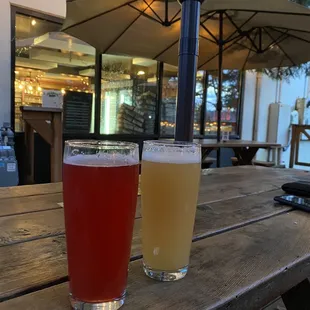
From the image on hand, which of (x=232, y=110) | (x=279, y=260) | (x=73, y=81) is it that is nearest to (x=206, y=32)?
(x=73, y=81)

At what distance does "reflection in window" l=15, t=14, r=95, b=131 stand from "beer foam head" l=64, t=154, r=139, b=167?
3.44 metres

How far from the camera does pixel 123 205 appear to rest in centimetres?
41

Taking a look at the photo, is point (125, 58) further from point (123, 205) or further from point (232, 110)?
point (123, 205)

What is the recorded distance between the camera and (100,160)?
42 cm

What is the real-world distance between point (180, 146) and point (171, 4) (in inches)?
112

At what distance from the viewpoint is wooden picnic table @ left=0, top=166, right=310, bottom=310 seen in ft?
1.53

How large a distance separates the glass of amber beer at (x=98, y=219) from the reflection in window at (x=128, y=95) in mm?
3961

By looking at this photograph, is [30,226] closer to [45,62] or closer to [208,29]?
[208,29]

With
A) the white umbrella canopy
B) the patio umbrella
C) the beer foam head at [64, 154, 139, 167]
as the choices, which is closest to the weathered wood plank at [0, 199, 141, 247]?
the beer foam head at [64, 154, 139, 167]

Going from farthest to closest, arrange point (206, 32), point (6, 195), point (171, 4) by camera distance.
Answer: point (206, 32) → point (171, 4) → point (6, 195)

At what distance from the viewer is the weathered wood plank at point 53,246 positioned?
51 cm

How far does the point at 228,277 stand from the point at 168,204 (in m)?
0.17

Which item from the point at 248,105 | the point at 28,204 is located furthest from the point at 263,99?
the point at 28,204

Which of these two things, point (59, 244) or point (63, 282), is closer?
point (63, 282)
